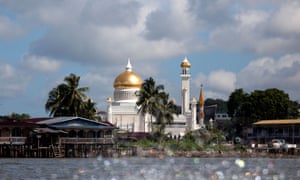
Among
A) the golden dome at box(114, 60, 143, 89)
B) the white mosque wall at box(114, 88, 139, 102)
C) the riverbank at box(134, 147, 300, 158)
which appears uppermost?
the golden dome at box(114, 60, 143, 89)

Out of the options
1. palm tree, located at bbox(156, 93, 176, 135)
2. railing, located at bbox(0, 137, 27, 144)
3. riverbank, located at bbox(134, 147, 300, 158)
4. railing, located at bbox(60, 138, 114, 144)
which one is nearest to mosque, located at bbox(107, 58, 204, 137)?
palm tree, located at bbox(156, 93, 176, 135)

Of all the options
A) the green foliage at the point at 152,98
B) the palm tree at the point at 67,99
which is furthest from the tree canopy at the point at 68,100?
the green foliage at the point at 152,98

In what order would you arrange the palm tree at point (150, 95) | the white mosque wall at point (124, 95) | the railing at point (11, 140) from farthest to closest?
the white mosque wall at point (124, 95)
the palm tree at point (150, 95)
the railing at point (11, 140)

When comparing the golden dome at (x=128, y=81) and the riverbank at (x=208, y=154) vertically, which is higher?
the golden dome at (x=128, y=81)

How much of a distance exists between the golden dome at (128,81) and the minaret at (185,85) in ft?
30.7

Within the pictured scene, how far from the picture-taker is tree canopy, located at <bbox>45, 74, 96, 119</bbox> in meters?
83.8

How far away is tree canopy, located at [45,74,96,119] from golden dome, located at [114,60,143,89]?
25.0 meters

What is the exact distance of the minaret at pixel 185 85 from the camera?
394 feet

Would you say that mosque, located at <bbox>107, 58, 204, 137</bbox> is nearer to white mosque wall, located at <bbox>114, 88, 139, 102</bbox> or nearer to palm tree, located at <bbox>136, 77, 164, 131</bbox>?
white mosque wall, located at <bbox>114, 88, 139, 102</bbox>

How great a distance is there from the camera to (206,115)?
553 ft

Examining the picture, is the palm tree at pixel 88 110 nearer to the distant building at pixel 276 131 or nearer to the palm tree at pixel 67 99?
the palm tree at pixel 67 99

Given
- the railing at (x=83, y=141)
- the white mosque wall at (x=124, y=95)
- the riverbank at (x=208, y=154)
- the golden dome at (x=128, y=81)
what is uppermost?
the golden dome at (x=128, y=81)

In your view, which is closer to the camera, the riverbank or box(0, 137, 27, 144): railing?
box(0, 137, 27, 144): railing

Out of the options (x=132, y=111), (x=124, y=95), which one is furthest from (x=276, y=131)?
(x=124, y=95)
